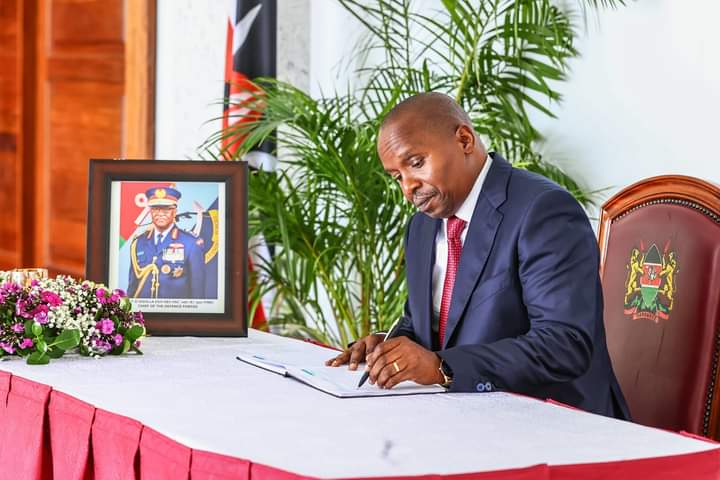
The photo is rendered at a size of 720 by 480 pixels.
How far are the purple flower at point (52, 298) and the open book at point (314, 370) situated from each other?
0.40 meters

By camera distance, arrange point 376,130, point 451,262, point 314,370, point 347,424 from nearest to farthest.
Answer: point 347,424, point 314,370, point 451,262, point 376,130

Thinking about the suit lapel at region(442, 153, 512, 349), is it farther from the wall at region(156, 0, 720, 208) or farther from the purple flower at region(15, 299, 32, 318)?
the wall at region(156, 0, 720, 208)

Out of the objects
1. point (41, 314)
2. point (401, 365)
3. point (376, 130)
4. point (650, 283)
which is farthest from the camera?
point (376, 130)

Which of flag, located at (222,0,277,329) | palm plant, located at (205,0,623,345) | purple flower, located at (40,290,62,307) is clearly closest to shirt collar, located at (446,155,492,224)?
purple flower, located at (40,290,62,307)

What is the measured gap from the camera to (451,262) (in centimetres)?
239

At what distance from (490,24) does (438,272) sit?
163cm

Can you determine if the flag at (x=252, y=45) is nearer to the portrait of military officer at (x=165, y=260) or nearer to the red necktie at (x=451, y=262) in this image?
the portrait of military officer at (x=165, y=260)

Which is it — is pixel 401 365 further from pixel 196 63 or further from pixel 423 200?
pixel 196 63

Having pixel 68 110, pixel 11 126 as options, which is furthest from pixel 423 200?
pixel 11 126

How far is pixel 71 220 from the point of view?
20.6 feet

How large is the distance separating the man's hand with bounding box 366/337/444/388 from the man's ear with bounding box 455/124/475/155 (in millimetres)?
540

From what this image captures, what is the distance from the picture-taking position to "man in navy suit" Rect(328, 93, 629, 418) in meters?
2.10

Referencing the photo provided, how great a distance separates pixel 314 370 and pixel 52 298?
60 centimetres

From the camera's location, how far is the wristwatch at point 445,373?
1.96 m
